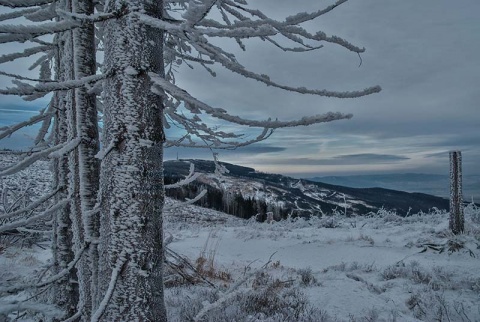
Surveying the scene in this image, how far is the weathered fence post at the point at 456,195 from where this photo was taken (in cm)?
839

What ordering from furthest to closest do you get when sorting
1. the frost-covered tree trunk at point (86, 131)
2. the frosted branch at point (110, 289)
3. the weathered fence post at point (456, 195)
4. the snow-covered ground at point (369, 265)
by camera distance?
1. the weathered fence post at point (456, 195)
2. the snow-covered ground at point (369, 265)
3. the frost-covered tree trunk at point (86, 131)
4. the frosted branch at point (110, 289)

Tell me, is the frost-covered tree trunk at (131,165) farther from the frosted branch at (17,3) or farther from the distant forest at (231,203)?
the distant forest at (231,203)

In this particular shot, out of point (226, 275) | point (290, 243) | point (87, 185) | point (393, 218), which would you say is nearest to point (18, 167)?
point (87, 185)

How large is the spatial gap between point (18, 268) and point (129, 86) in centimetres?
637

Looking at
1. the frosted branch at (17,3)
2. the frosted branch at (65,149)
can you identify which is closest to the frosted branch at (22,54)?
the frosted branch at (65,149)

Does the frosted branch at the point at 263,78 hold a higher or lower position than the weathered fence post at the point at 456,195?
higher

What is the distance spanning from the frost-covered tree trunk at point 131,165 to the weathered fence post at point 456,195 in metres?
8.91

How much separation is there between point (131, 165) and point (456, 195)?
9.10 m

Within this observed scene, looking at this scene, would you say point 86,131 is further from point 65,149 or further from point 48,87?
point 48,87

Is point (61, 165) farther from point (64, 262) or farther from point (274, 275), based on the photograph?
point (274, 275)

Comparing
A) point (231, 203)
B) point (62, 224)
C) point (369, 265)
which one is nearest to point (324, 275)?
point (369, 265)

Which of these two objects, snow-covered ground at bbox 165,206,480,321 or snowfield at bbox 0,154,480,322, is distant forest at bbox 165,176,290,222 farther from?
snowfield at bbox 0,154,480,322

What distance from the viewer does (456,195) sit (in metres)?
8.47

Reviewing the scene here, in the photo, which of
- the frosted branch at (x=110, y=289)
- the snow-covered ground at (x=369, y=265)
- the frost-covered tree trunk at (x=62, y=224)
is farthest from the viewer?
the snow-covered ground at (x=369, y=265)
